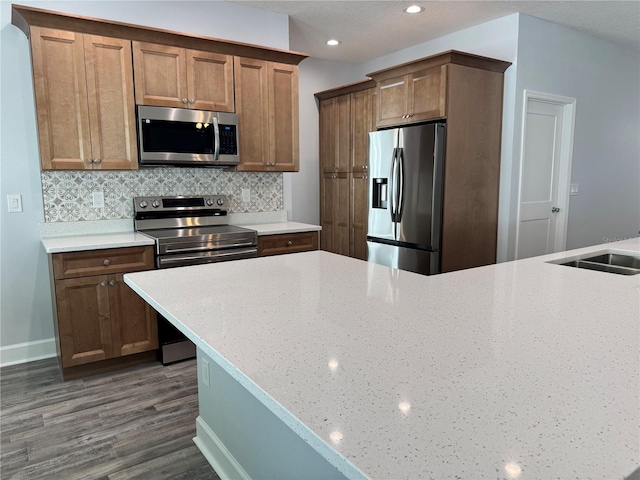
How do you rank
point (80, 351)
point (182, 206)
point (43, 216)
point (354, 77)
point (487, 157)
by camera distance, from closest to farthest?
point (80, 351)
point (43, 216)
point (182, 206)
point (487, 157)
point (354, 77)

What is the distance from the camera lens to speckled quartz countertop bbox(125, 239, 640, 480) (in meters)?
0.66

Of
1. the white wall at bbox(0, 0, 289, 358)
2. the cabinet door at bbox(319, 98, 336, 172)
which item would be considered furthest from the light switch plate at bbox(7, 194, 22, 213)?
the cabinet door at bbox(319, 98, 336, 172)

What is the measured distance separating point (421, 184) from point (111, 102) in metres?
2.41

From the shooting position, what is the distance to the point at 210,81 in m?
3.34

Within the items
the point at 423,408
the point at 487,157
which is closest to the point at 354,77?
the point at 487,157

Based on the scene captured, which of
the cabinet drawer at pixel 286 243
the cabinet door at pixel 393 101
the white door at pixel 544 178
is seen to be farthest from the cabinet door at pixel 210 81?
the white door at pixel 544 178

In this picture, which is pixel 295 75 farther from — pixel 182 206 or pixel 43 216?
→ pixel 43 216

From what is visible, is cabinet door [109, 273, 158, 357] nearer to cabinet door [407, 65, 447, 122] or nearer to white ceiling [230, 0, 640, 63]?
white ceiling [230, 0, 640, 63]

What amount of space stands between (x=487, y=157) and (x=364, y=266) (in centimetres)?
247

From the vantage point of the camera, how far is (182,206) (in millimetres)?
3529

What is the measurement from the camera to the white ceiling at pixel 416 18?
142 inches

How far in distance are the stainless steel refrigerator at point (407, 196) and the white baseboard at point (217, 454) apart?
2260 mm

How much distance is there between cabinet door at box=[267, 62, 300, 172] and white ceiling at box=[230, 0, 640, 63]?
538 millimetres

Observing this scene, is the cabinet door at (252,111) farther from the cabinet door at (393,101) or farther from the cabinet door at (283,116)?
the cabinet door at (393,101)
